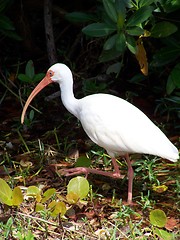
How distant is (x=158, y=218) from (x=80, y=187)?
0.62m

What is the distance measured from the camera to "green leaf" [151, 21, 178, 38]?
6016mm

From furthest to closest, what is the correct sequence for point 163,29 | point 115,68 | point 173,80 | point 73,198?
point 115,68 < point 173,80 < point 163,29 < point 73,198

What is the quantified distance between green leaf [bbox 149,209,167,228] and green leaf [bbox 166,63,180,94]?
172cm

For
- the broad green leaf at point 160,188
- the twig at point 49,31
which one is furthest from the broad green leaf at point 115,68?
the broad green leaf at point 160,188

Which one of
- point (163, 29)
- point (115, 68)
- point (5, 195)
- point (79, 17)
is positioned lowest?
point (5, 195)

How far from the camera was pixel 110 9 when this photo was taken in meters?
5.77

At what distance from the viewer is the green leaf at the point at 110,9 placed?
5754mm

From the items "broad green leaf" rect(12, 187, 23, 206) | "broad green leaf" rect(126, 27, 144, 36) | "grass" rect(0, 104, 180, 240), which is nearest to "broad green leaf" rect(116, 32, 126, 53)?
"broad green leaf" rect(126, 27, 144, 36)

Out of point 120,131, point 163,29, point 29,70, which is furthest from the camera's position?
point 29,70

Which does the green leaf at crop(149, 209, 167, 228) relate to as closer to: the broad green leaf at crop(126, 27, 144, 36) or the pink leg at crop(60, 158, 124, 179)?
the pink leg at crop(60, 158, 124, 179)

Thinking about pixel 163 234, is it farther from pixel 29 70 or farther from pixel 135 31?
pixel 29 70

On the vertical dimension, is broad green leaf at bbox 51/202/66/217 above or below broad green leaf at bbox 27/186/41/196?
above

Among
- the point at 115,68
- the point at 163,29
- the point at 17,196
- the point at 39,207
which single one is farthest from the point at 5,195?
the point at 115,68

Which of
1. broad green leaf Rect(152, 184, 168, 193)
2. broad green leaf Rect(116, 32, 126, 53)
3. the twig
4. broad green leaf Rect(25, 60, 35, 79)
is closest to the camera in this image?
broad green leaf Rect(152, 184, 168, 193)
